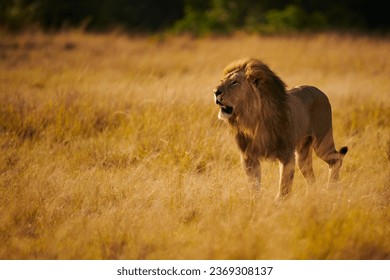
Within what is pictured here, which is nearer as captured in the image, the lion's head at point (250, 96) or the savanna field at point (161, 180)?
the savanna field at point (161, 180)

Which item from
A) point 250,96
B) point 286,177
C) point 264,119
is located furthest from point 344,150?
point 250,96

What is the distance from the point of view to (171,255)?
345 centimetres

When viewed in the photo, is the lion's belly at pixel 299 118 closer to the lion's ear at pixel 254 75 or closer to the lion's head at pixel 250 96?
the lion's head at pixel 250 96

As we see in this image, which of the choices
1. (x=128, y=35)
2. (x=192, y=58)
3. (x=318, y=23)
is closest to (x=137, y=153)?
(x=192, y=58)

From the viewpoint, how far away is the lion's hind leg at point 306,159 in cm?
487

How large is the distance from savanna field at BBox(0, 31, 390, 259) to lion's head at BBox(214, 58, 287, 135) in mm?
600

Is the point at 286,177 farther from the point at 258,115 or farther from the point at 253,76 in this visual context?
the point at 253,76

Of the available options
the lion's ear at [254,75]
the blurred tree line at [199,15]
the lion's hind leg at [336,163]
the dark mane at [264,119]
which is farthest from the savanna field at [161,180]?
the blurred tree line at [199,15]

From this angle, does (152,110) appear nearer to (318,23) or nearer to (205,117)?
(205,117)

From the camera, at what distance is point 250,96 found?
4.27 metres

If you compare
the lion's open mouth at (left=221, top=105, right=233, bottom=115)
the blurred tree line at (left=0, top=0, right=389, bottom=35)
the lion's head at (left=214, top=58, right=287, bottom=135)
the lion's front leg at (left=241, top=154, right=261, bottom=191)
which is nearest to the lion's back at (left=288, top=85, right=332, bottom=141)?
the lion's head at (left=214, top=58, right=287, bottom=135)

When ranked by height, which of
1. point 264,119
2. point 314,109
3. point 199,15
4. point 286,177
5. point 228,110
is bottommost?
point 199,15

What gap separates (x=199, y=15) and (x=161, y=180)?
15990 millimetres

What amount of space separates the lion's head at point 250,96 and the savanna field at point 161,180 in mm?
600
